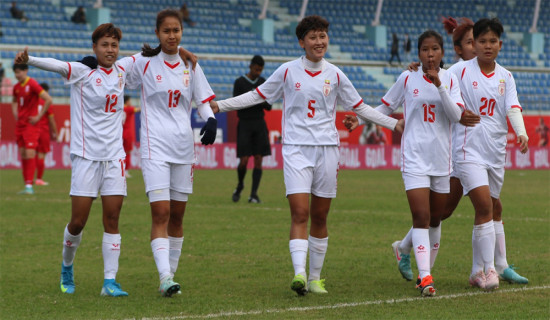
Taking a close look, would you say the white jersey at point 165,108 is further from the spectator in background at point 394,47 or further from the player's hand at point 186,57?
the spectator in background at point 394,47

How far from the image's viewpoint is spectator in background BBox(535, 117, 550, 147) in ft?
105

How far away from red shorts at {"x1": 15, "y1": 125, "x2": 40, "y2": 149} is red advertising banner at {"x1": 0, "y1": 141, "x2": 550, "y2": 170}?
858 cm

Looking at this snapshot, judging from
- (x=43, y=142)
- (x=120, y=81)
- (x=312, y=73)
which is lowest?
(x=43, y=142)

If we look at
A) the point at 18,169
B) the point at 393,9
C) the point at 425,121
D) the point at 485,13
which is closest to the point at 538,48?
the point at 485,13

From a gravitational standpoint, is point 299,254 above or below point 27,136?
above

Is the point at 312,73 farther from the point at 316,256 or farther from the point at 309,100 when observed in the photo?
the point at 316,256

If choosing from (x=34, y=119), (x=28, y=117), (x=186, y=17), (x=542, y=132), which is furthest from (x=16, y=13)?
(x=542, y=132)

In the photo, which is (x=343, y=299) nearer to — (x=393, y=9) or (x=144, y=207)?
(x=144, y=207)

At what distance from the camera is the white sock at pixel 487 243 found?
7.28m

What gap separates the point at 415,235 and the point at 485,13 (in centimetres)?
3920

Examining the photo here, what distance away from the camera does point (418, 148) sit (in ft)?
23.5

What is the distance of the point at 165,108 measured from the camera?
7066mm

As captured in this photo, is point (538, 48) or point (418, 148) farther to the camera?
point (538, 48)

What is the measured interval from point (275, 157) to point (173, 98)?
21.0 m
